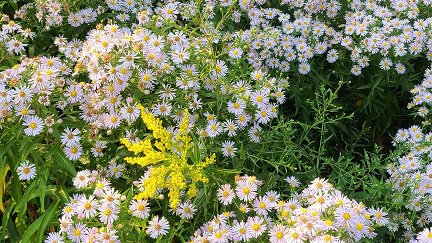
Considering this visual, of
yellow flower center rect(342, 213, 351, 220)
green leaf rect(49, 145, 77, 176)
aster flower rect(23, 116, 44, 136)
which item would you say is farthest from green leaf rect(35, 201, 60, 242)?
yellow flower center rect(342, 213, 351, 220)

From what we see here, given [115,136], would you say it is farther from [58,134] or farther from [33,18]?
[33,18]

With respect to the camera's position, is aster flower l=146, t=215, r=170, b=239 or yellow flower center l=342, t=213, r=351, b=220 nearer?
yellow flower center l=342, t=213, r=351, b=220

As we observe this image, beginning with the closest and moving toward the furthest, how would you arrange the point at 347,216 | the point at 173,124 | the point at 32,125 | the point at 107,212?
1. the point at 347,216
2. the point at 107,212
3. the point at 32,125
4. the point at 173,124

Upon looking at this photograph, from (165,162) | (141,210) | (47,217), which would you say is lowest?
(47,217)

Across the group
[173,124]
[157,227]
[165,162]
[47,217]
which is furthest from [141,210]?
[173,124]

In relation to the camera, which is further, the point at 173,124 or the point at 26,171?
the point at 173,124

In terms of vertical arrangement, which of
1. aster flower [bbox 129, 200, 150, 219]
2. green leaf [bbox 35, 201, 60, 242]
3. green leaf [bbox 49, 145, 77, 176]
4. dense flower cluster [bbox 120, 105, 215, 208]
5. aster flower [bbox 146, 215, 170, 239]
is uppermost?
dense flower cluster [bbox 120, 105, 215, 208]

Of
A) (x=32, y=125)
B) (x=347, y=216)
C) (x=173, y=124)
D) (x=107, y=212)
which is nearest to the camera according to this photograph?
(x=347, y=216)

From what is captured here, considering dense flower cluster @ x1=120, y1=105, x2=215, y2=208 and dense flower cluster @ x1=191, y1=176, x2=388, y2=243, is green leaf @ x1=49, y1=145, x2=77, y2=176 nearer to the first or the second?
dense flower cluster @ x1=120, y1=105, x2=215, y2=208

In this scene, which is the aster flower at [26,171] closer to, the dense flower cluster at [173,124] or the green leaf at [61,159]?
the dense flower cluster at [173,124]

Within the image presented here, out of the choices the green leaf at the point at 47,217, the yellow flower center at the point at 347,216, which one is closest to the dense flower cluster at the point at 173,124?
the yellow flower center at the point at 347,216

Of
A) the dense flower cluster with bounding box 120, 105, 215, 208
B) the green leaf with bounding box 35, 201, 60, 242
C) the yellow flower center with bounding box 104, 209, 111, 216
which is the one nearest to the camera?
the dense flower cluster with bounding box 120, 105, 215, 208

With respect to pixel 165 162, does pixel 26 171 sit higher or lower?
lower

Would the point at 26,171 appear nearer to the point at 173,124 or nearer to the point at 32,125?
the point at 32,125
